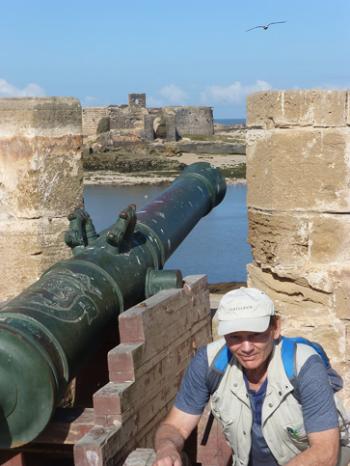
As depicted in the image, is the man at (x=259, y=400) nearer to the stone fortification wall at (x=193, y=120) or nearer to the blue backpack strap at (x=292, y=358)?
the blue backpack strap at (x=292, y=358)

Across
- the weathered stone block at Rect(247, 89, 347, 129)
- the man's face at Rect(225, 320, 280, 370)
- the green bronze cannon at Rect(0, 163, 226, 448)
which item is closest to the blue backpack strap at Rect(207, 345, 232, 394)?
the man's face at Rect(225, 320, 280, 370)

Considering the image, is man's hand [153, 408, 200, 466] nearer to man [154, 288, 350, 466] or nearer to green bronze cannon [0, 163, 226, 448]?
man [154, 288, 350, 466]

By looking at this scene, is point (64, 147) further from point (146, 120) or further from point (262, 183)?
point (146, 120)

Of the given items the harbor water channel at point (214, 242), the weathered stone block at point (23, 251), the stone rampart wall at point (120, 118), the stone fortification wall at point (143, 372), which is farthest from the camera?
the stone rampart wall at point (120, 118)

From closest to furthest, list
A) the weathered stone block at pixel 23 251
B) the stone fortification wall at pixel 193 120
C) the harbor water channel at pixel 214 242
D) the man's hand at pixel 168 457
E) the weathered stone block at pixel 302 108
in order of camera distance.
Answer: the man's hand at pixel 168 457, the weathered stone block at pixel 302 108, the weathered stone block at pixel 23 251, the harbor water channel at pixel 214 242, the stone fortification wall at pixel 193 120

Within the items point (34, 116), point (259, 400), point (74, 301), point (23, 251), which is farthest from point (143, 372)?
point (34, 116)

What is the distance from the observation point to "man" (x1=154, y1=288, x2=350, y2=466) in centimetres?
247

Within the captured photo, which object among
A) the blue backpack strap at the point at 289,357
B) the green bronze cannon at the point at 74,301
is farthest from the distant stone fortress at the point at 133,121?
the blue backpack strap at the point at 289,357

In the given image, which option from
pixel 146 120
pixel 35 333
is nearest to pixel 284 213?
pixel 35 333

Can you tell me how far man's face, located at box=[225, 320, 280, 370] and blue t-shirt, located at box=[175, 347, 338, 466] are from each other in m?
0.09

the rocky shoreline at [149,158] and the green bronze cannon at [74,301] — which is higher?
the green bronze cannon at [74,301]

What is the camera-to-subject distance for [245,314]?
251 cm

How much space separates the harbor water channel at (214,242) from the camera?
402 inches

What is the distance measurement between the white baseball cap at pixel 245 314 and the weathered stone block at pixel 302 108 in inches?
57.5
